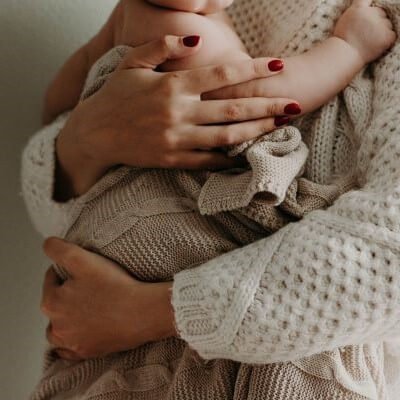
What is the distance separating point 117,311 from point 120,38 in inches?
18.1

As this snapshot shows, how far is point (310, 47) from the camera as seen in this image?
39.1 inches

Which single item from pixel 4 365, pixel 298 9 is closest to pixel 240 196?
pixel 298 9

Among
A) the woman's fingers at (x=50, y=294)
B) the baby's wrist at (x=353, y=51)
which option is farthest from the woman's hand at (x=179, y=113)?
the woman's fingers at (x=50, y=294)

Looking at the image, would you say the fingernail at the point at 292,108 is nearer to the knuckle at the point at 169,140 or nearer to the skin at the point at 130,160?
the skin at the point at 130,160

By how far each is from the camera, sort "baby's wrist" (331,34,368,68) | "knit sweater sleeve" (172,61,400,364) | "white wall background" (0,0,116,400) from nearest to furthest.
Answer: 1. "knit sweater sleeve" (172,61,400,364)
2. "baby's wrist" (331,34,368,68)
3. "white wall background" (0,0,116,400)

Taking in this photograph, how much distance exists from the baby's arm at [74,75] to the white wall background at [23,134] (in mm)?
83

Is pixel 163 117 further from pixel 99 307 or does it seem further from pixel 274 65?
pixel 99 307

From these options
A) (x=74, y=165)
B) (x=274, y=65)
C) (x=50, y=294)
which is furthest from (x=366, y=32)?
(x=50, y=294)

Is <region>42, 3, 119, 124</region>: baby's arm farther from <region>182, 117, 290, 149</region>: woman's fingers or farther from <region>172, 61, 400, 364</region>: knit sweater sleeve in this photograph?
<region>172, 61, 400, 364</region>: knit sweater sleeve

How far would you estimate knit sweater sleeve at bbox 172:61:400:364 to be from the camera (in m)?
0.73

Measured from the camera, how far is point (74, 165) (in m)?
1.05

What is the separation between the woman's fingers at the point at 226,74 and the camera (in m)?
0.90

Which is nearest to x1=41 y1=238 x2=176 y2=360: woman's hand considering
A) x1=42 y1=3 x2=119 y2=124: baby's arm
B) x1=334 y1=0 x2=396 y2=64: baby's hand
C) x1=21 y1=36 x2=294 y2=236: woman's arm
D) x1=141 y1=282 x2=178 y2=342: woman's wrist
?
x1=141 y1=282 x2=178 y2=342: woman's wrist

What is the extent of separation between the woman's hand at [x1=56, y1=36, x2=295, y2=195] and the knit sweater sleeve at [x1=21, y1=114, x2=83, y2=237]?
15cm
